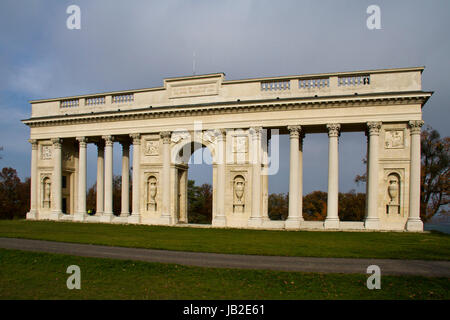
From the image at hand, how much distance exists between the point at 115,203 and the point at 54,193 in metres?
36.0

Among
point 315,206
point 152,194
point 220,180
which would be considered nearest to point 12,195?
point 152,194

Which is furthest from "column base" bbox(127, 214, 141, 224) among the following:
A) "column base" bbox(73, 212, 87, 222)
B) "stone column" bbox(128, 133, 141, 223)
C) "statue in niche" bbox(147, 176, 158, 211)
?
"column base" bbox(73, 212, 87, 222)

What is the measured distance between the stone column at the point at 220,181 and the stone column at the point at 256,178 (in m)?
3.04

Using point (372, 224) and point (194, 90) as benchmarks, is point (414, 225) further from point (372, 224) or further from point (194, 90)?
point (194, 90)

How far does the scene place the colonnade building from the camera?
3284 cm

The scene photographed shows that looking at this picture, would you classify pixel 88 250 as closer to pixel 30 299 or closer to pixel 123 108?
pixel 30 299

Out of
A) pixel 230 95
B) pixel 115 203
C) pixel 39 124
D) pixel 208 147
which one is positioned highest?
pixel 230 95

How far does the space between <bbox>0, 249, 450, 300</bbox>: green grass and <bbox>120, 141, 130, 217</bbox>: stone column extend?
2555cm

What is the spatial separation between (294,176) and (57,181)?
2855 centimetres

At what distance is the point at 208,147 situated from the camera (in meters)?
38.2

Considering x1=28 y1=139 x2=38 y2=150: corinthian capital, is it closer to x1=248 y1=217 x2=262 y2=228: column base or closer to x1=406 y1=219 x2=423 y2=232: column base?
x1=248 y1=217 x2=262 y2=228: column base

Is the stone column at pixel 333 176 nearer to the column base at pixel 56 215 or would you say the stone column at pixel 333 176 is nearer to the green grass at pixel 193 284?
the green grass at pixel 193 284
